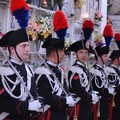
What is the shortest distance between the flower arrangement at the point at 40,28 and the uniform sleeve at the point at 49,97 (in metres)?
1.28

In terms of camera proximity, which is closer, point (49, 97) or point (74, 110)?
point (49, 97)

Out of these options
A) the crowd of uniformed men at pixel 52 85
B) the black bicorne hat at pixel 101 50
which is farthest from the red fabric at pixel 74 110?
the black bicorne hat at pixel 101 50

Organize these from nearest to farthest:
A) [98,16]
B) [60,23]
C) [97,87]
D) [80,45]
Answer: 1. [60,23]
2. [80,45]
3. [97,87]
4. [98,16]

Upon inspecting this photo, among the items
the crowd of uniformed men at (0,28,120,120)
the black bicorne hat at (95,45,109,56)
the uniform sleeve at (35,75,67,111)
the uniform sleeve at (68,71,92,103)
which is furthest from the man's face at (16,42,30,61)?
the black bicorne hat at (95,45,109,56)

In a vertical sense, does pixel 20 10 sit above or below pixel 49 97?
above

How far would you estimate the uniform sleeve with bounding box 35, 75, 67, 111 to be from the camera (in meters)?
3.12

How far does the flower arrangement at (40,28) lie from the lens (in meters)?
4.40

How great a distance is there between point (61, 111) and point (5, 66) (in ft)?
2.66

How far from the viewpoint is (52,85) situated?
321 cm

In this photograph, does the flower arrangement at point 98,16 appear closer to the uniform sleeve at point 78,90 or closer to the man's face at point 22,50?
the uniform sleeve at point 78,90

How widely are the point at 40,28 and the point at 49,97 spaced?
1.67 m

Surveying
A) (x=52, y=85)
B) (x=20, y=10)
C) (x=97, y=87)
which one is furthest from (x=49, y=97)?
(x=97, y=87)

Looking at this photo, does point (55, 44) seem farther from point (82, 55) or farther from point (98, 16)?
point (98, 16)

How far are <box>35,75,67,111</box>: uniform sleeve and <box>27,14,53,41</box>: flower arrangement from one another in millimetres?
1279
